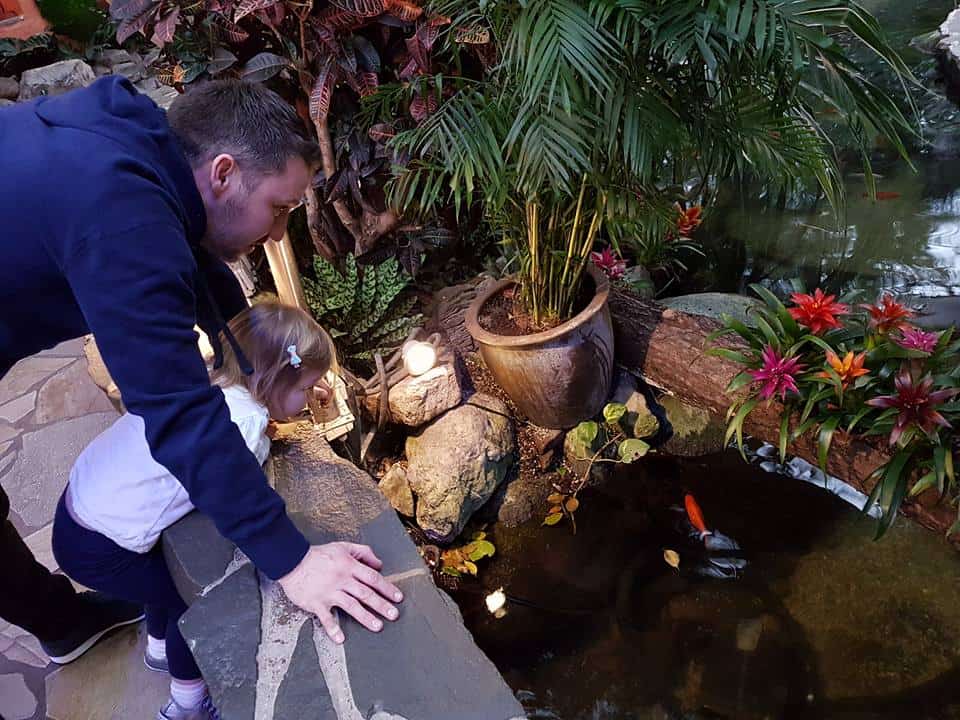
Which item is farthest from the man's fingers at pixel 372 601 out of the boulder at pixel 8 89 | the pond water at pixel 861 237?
the boulder at pixel 8 89

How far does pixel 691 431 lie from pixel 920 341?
1313 mm

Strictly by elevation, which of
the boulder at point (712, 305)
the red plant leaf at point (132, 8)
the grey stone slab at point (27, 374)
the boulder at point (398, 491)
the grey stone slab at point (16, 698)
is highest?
A: the red plant leaf at point (132, 8)

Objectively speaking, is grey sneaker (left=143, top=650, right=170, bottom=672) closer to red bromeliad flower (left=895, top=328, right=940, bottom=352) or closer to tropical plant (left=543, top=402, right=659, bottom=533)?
tropical plant (left=543, top=402, right=659, bottom=533)

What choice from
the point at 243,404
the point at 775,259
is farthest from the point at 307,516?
the point at 775,259

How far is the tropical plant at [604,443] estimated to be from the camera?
3465 mm

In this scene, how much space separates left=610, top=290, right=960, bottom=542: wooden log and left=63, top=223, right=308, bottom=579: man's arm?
212cm

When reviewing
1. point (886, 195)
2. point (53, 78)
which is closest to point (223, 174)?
point (886, 195)

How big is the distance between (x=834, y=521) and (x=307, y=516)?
240 cm

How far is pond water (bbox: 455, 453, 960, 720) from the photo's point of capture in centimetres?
257

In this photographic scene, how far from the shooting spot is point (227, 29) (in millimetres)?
3121

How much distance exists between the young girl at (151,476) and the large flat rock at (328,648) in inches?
4.1

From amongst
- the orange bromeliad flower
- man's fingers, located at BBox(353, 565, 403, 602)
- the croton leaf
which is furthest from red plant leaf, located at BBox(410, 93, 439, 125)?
man's fingers, located at BBox(353, 565, 403, 602)

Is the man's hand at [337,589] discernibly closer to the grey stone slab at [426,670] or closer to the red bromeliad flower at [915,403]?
the grey stone slab at [426,670]

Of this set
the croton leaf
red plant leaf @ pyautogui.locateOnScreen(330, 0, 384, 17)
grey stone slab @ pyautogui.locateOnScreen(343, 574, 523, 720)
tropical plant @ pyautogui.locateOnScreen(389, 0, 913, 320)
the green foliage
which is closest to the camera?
grey stone slab @ pyautogui.locateOnScreen(343, 574, 523, 720)
